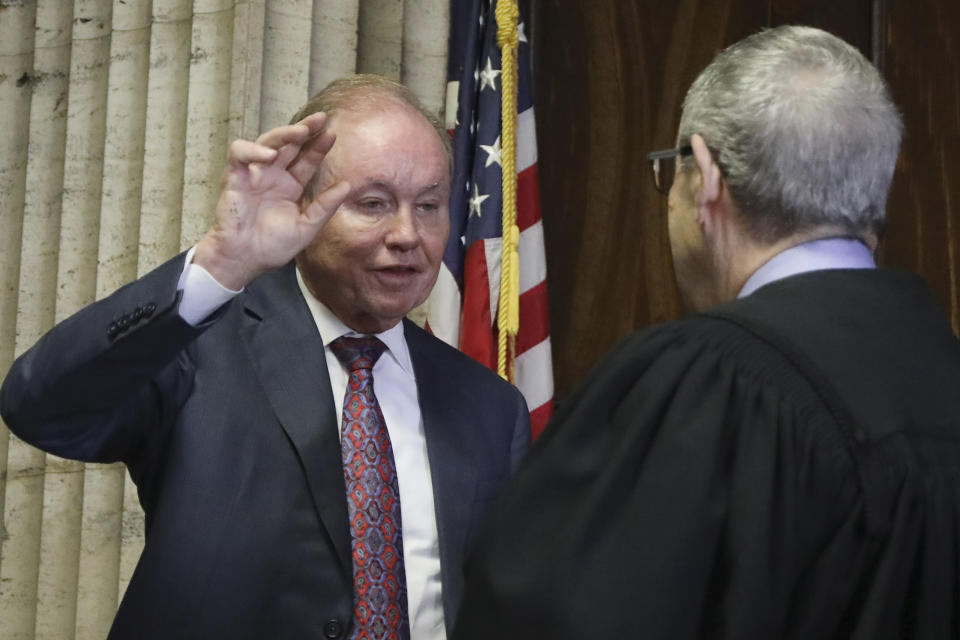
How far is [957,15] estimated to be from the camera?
3994 mm

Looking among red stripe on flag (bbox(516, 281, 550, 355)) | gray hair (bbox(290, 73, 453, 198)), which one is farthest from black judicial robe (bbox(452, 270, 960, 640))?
red stripe on flag (bbox(516, 281, 550, 355))

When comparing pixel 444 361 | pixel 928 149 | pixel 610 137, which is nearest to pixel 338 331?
pixel 444 361

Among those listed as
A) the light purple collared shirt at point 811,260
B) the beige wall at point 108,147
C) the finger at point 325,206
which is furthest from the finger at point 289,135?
the beige wall at point 108,147

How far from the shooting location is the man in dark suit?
6.97 ft

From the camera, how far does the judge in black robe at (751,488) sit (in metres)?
1.54

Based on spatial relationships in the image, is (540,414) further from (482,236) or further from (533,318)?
(482,236)

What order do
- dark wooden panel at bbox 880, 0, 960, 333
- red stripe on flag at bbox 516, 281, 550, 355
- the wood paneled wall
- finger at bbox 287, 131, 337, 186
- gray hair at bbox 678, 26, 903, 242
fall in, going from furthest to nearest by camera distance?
the wood paneled wall
dark wooden panel at bbox 880, 0, 960, 333
red stripe on flag at bbox 516, 281, 550, 355
finger at bbox 287, 131, 337, 186
gray hair at bbox 678, 26, 903, 242

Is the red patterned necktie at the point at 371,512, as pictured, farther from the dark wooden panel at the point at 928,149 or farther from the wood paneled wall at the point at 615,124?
the dark wooden panel at the point at 928,149

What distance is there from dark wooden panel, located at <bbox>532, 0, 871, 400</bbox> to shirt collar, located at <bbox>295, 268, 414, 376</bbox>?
1542mm

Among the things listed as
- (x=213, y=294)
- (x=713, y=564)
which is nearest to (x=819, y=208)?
(x=713, y=564)

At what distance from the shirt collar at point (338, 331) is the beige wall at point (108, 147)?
96 cm

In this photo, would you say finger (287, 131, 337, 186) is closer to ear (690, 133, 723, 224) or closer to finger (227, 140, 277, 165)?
finger (227, 140, 277, 165)

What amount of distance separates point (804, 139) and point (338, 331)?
1150 mm

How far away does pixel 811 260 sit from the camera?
177 centimetres
